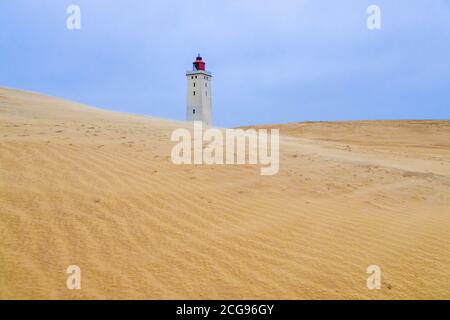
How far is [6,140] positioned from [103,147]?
1746 mm

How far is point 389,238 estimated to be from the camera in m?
4.94

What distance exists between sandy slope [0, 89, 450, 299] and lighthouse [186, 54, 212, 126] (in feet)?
112

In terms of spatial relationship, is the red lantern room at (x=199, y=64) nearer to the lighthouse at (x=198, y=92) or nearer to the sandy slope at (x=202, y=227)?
the lighthouse at (x=198, y=92)

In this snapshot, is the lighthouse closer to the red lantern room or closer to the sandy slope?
the red lantern room

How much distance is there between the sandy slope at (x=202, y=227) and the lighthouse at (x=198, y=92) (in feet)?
112

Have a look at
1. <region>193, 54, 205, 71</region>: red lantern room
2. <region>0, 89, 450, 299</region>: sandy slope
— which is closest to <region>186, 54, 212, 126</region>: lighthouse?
<region>193, 54, 205, 71</region>: red lantern room

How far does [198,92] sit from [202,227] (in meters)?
38.4

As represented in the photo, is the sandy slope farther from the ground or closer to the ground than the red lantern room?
closer to the ground

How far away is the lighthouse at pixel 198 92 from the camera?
138 ft

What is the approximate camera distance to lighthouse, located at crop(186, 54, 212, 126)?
42141 mm

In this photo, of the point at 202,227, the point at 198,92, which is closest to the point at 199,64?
the point at 198,92

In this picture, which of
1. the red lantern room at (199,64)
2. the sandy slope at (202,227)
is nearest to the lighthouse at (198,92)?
the red lantern room at (199,64)

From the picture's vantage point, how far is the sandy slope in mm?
3525

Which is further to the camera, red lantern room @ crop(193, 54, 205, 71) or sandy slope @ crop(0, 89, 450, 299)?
red lantern room @ crop(193, 54, 205, 71)
